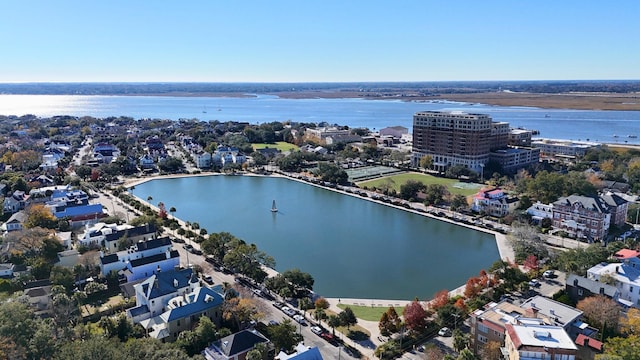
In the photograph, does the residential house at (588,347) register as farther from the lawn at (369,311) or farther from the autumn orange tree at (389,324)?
the lawn at (369,311)

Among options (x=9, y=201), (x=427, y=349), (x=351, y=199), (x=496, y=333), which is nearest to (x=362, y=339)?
(x=427, y=349)

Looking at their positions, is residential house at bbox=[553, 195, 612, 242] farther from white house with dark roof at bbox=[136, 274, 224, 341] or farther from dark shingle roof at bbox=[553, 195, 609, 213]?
white house with dark roof at bbox=[136, 274, 224, 341]

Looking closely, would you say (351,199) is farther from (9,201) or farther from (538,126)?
(538,126)

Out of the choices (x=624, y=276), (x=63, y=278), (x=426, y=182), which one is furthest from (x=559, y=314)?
(x=426, y=182)

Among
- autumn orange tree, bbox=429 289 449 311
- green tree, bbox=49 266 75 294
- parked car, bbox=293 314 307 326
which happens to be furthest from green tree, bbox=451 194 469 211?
green tree, bbox=49 266 75 294

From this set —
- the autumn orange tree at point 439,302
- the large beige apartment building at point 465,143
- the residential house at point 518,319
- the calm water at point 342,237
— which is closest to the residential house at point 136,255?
the calm water at point 342,237

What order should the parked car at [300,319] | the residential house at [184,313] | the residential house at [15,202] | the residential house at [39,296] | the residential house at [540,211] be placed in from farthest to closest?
the residential house at [15,202]
the residential house at [540,211]
the residential house at [39,296]
the parked car at [300,319]
the residential house at [184,313]

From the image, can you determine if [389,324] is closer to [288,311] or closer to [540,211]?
[288,311]
